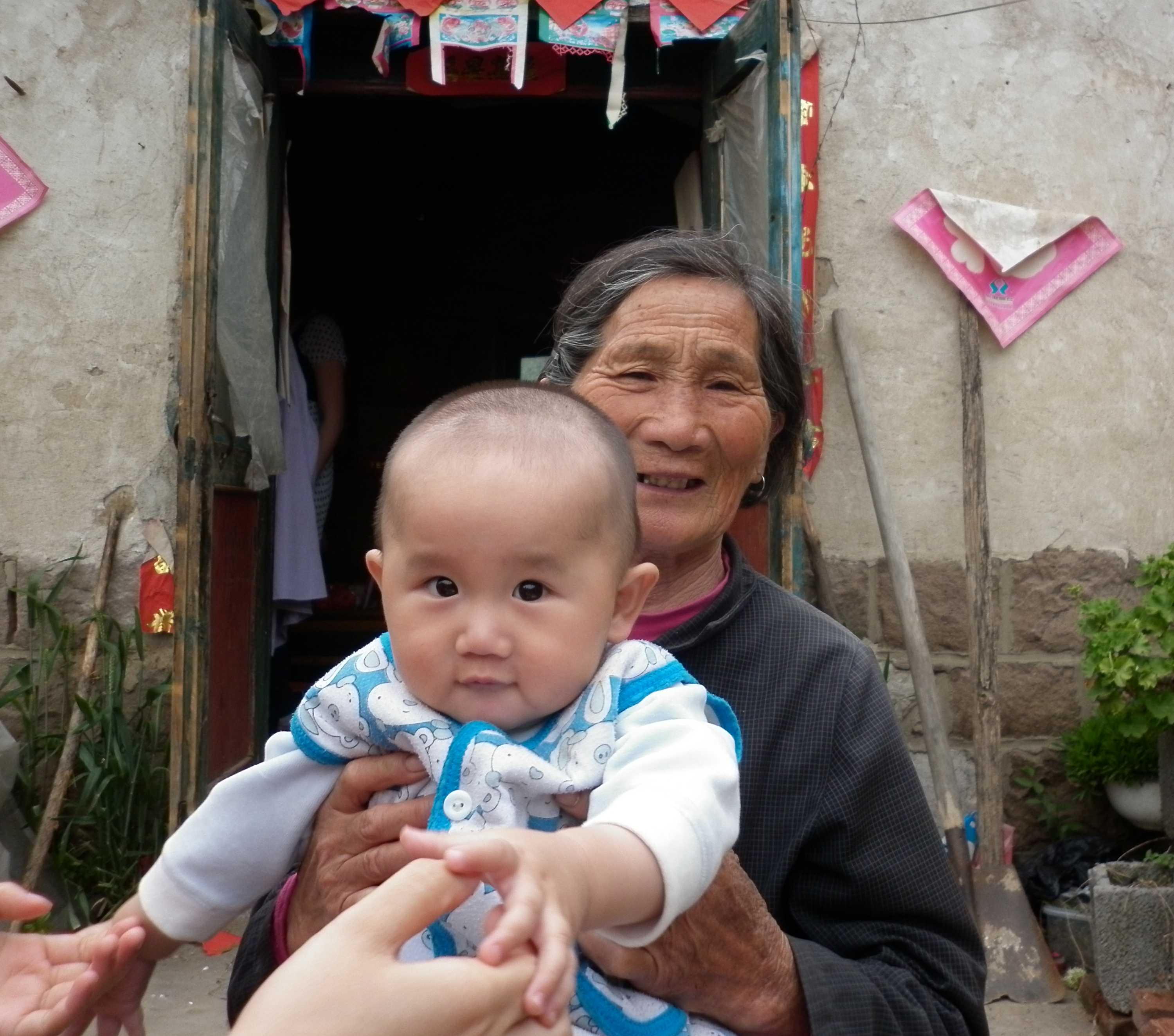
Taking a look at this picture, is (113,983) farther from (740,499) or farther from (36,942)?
(740,499)

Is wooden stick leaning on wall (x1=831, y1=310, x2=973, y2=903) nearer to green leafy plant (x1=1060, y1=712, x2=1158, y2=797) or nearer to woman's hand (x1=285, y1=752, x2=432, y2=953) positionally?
green leafy plant (x1=1060, y1=712, x2=1158, y2=797)

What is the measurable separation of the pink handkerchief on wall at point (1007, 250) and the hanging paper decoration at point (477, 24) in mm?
1562

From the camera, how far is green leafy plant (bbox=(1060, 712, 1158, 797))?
4.43 meters

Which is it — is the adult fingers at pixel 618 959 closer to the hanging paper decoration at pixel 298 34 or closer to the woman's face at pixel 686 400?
the woman's face at pixel 686 400

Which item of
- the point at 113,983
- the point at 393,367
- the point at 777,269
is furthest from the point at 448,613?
the point at 393,367

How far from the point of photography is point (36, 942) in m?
1.16

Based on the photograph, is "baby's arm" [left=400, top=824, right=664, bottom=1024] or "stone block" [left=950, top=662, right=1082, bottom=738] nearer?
"baby's arm" [left=400, top=824, right=664, bottom=1024]

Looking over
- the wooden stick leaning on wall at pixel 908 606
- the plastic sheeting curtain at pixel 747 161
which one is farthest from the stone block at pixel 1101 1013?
the plastic sheeting curtain at pixel 747 161

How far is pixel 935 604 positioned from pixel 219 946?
2774 mm

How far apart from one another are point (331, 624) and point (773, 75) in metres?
3.68

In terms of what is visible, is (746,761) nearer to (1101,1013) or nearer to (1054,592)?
(1101,1013)

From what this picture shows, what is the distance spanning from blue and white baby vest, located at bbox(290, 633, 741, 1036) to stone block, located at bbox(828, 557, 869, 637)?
335 centimetres

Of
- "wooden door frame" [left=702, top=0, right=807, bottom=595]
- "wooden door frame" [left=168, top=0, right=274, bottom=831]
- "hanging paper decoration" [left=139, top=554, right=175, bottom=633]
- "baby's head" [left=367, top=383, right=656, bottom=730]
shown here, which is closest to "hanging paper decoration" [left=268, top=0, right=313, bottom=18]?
"wooden door frame" [left=168, top=0, right=274, bottom=831]

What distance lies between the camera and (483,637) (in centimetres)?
123
